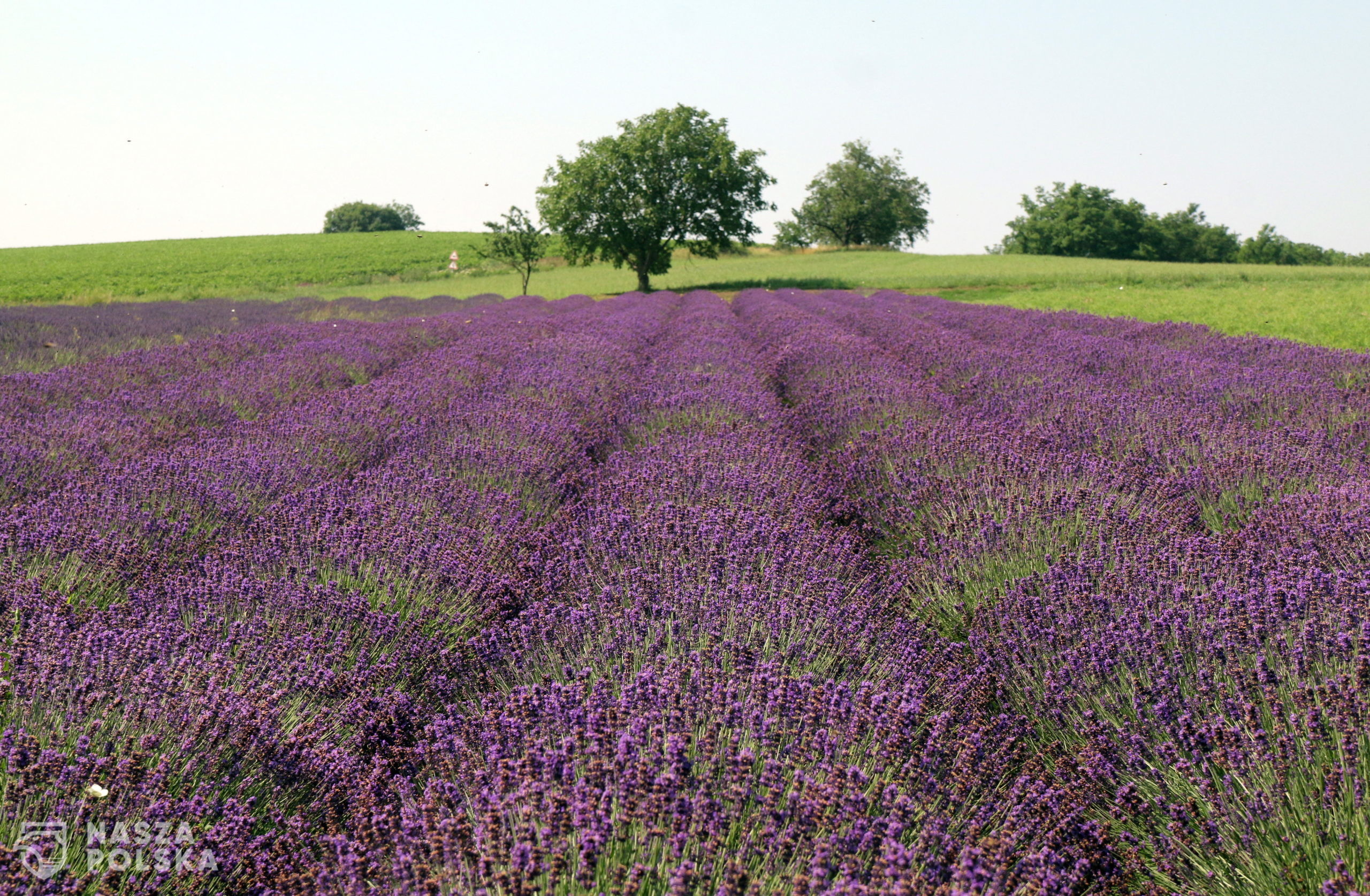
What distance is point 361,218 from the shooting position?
76.4 metres

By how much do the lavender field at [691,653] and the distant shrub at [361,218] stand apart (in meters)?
78.1

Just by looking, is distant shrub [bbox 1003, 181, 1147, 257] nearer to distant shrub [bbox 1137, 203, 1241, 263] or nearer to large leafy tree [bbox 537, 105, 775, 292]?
distant shrub [bbox 1137, 203, 1241, 263]

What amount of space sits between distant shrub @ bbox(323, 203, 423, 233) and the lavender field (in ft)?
256

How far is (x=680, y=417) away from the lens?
529cm

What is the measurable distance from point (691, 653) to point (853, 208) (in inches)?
2364

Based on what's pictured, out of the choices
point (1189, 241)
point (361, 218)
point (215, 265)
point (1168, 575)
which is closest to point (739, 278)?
point (215, 265)

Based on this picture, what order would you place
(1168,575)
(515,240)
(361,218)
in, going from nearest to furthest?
(1168,575) → (515,240) → (361,218)

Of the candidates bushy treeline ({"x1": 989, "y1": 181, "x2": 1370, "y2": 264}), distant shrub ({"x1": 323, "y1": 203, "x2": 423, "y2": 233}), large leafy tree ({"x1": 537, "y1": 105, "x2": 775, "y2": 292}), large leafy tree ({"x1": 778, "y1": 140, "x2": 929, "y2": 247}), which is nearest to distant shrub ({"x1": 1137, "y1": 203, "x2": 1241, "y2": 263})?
bushy treeline ({"x1": 989, "y1": 181, "x2": 1370, "y2": 264})

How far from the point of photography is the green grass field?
677 inches

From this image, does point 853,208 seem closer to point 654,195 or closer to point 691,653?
point 654,195

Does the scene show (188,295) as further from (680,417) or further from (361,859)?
(361,859)

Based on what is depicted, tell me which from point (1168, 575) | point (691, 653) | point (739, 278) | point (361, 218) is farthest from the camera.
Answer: point (361, 218)

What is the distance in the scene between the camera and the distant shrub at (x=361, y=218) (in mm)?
76375

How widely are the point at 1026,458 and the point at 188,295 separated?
1148 inches
